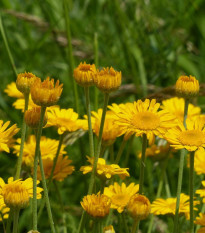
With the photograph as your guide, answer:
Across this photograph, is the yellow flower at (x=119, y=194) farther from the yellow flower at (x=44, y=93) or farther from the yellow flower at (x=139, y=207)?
the yellow flower at (x=44, y=93)

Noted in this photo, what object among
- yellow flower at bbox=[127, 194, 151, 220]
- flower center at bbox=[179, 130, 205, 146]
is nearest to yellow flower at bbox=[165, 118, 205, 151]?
flower center at bbox=[179, 130, 205, 146]

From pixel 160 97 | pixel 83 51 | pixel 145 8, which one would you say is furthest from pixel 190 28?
pixel 160 97

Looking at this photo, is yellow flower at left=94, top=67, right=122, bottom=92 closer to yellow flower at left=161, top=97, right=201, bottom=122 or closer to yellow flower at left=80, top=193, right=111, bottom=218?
yellow flower at left=80, top=193, right=111, bottom=218

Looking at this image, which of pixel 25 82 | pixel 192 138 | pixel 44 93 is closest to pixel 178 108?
pixel 192 138

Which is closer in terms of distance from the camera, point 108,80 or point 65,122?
point 108,80

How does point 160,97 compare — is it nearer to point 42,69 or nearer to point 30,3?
point 42,69

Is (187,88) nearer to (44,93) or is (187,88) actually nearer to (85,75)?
(85,75)
